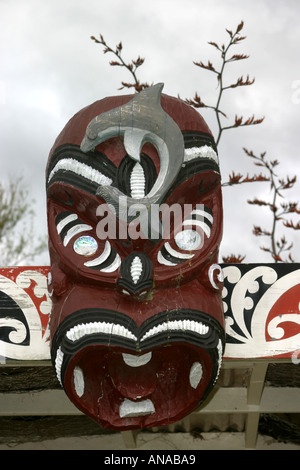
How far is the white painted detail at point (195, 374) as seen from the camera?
12.0ft

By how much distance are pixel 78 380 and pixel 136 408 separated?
324mm

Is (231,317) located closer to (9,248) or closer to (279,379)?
(279,379)

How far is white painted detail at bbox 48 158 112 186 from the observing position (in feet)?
12.7

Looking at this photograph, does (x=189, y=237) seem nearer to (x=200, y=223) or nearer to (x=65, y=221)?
(x=200, y=223)

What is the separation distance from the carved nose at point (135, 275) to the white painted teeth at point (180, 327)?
0.62ft

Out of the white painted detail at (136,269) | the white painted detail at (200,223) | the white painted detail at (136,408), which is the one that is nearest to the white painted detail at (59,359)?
the white painted detail at (136,408)

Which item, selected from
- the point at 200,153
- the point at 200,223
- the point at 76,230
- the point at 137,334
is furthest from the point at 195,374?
the point at 200,153

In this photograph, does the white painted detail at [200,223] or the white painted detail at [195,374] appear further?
the white painted detail at [200,223]

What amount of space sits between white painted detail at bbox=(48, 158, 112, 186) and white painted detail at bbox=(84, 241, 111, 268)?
339 millimetres

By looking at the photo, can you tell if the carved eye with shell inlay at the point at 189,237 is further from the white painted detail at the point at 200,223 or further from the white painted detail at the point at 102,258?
the white painted detail at the point at 102,258

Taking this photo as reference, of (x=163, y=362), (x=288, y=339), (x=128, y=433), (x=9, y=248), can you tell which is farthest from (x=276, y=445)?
(x=9, y=248)

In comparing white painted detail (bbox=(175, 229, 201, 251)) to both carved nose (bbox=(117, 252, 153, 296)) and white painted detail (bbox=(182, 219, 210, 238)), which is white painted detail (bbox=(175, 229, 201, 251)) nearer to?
white painted detail (bbox=(182, 219, 210, 238))

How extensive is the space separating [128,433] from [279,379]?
113 centimetres

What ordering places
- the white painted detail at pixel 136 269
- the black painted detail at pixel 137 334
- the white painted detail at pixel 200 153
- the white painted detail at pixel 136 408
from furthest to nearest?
the white painted detail at pixel 200 153, the white painted detail at pixel 136 408, the white painted detail at pixel 136 269, the black painted detail at pixel 137 334
